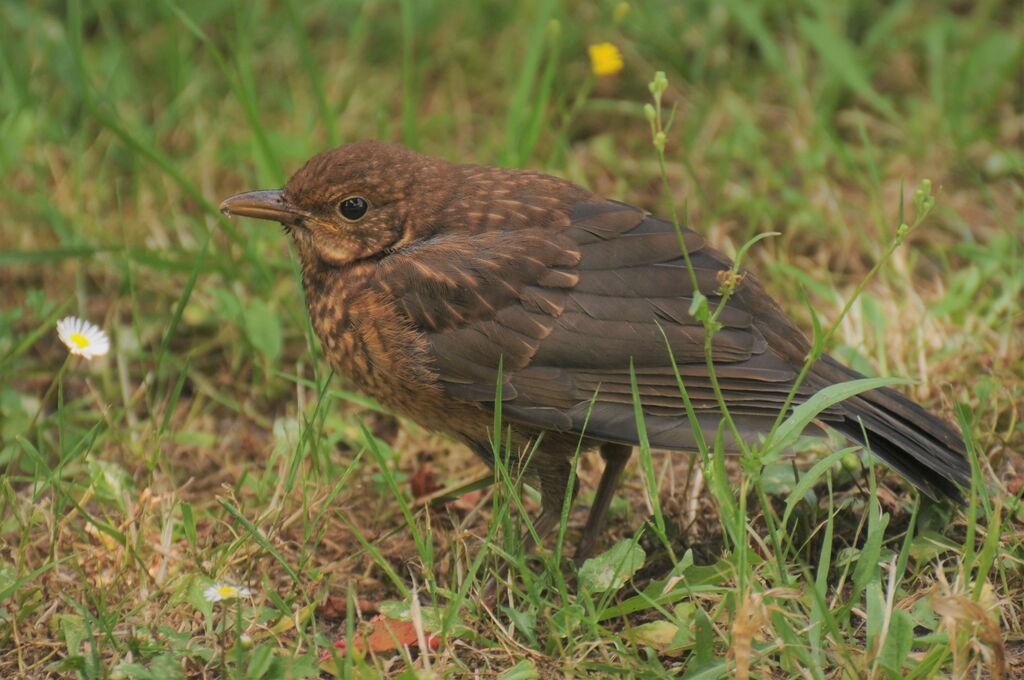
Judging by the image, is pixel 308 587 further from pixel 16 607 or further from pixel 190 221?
pixel 190 221

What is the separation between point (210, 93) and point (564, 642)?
346cm

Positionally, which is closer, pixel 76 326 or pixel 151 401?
pixel 76 326

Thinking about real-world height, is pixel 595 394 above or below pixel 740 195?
above

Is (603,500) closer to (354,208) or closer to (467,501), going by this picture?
(467,501)

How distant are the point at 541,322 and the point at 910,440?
0.99m

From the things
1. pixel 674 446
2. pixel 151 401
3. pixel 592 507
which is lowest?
pixel 151 401

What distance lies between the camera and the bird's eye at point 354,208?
13.3ft

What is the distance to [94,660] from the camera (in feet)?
10.6

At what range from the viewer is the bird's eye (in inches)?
160

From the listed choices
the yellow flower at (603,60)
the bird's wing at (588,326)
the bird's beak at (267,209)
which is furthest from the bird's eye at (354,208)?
the yellow flower at (603,60)

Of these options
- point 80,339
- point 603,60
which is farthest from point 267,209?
point 603,60

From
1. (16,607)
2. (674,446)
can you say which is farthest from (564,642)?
(16,607)

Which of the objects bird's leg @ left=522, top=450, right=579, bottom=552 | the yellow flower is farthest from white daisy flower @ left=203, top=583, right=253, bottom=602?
the yellow flower

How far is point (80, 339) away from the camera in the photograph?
4.05m
